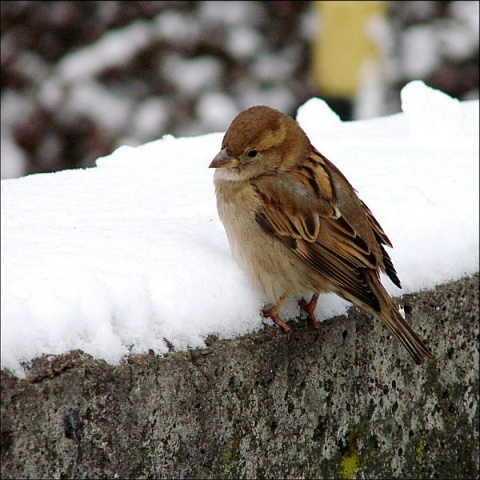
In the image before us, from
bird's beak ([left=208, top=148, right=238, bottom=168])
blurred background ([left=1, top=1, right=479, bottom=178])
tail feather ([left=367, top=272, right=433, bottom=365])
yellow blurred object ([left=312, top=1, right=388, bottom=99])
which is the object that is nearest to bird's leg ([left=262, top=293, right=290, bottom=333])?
tail feather ([left=367, top=272, right=433, bottom=365])

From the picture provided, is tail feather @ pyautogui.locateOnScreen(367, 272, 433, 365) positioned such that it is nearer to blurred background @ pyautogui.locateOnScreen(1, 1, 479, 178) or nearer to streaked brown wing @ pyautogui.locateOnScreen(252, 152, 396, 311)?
streaked brown wing @ pyautogui.locateOnScreen(252, 152, 396, 311)

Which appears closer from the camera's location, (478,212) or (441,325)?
(441,325)

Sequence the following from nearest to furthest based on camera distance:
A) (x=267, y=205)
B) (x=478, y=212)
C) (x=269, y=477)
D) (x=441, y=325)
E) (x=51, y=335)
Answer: (x=51, y=335) → (x=269, y=477) → (x=267, y=205) → (x=441, y=325) → (x=478, y=212)

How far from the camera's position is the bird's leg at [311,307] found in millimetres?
3221

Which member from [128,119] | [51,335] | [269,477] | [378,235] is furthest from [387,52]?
[51,335]

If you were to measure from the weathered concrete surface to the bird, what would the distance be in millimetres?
141

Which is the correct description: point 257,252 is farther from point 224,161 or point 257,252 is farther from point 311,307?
point 224,161

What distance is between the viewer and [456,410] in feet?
12.1

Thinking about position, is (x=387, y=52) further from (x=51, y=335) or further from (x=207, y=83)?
(x=51, y=335)

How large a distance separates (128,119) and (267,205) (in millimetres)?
3853

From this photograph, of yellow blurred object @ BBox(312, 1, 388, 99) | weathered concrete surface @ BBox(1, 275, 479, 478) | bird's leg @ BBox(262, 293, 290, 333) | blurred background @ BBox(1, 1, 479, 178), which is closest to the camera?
weathered concrete surface @ BBox(1, 275, 479, 478)

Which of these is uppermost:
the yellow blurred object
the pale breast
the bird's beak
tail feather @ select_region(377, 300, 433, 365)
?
the yellow blurred object

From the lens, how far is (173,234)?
10.5 feet

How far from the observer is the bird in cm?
320
